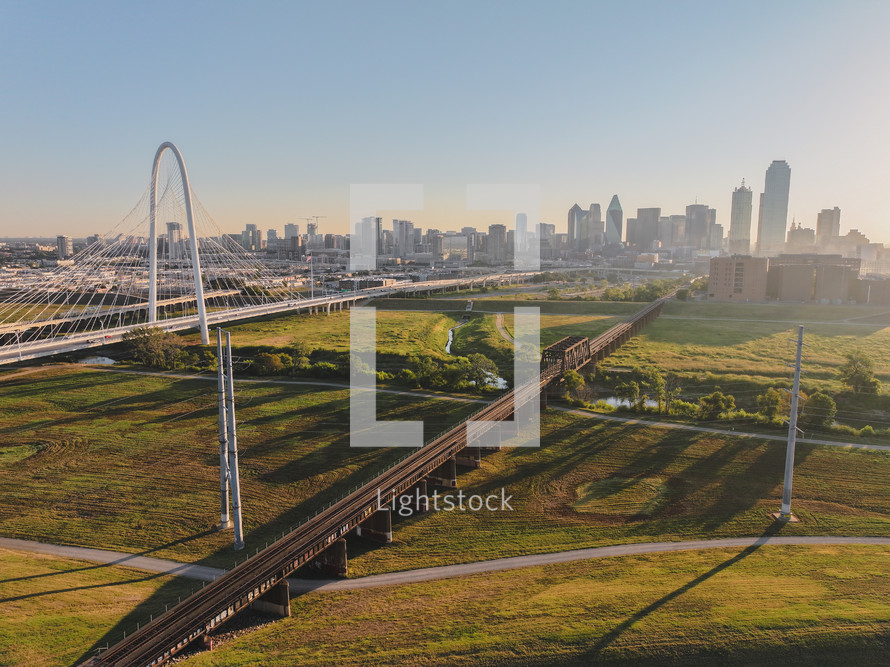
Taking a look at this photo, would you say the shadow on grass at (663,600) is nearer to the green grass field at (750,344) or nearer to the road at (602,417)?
the road at (602,417)

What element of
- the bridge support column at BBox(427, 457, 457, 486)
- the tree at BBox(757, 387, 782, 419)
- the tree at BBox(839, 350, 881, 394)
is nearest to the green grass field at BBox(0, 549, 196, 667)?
the bridge support column at BBox(427, 457, 457, 486)

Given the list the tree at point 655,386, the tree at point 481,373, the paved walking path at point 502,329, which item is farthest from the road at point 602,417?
the paved walking path at point 502,329

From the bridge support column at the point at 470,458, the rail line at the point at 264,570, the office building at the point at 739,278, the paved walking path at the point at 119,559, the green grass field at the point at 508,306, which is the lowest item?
the paved walking path at the point at 119,559

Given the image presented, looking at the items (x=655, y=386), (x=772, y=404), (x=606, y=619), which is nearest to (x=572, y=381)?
(x=655, y=386)

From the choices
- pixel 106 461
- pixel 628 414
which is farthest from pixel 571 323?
pixel 106 461

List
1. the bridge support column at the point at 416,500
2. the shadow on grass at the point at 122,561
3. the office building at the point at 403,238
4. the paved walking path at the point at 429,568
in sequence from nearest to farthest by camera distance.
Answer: the shadow on grass at the point at 122,561 → the paved walking path at the point at 429,568 → the bridge support column at the point at 416,500 → the office building at the point at 403,238

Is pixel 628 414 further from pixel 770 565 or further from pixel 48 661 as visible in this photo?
pixel 48 661

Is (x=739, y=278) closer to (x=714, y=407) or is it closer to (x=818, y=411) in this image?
(x=818, y=411)
